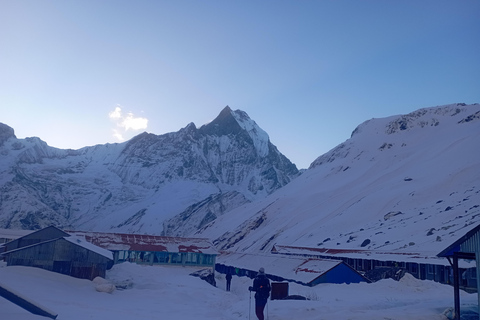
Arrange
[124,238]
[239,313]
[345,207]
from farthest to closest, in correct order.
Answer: [345,207] < [124,238] < [239,313]

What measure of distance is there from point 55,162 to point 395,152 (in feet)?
437

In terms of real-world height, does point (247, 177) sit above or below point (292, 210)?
above

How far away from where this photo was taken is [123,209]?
461ft

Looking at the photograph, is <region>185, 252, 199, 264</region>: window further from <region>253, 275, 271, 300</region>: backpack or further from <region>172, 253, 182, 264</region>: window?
<region>253, 275, 271, 300</region>: backpack

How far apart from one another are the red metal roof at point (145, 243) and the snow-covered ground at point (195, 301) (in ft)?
52.4

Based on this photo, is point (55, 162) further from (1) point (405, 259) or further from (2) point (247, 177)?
(1) point (405, 259)

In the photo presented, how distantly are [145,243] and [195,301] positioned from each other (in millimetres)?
29712

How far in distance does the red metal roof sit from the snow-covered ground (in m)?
16.0

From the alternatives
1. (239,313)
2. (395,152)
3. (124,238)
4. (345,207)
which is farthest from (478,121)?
(239,313)

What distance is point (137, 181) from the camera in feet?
543

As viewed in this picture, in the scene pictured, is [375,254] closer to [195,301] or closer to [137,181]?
[195,301]

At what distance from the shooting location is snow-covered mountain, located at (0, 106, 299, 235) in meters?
123

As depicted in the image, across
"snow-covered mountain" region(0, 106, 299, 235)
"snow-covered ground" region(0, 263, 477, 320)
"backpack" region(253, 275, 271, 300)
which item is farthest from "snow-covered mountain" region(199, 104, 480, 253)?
"backpack" region(253, 275, 271, 300)

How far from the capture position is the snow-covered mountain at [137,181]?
123062mm
